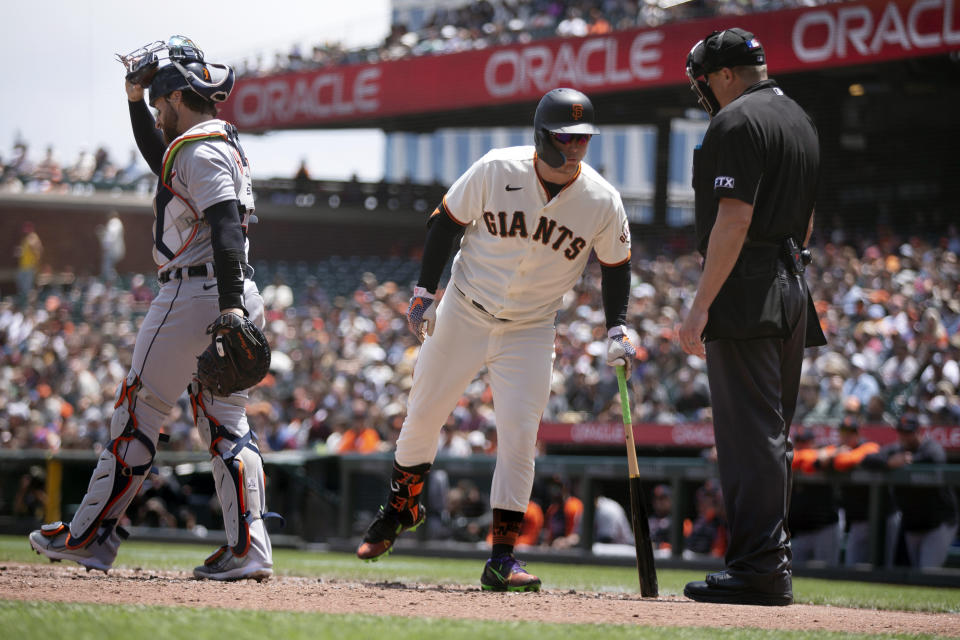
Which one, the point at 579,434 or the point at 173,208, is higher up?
the point at 173,208

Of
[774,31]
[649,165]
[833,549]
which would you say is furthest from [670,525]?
[649,165]

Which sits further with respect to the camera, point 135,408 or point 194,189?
point 135,408

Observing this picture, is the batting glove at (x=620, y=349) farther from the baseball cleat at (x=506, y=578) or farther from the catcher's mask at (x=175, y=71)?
the catcher's mask at (x=175, y=71)

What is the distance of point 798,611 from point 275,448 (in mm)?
11143

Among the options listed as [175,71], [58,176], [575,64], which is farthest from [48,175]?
[175,71]

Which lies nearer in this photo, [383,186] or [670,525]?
[670,525]

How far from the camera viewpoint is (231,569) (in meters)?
4.71

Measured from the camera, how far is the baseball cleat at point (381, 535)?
514 centimetres

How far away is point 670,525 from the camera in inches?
404

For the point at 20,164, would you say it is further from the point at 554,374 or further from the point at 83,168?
the point at 554,374

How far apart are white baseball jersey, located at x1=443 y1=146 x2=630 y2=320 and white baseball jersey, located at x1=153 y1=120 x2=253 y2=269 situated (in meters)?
0.91

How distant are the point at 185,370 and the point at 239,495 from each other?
53 centimetres

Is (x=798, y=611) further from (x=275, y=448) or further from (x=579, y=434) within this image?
(x=275, y=448)

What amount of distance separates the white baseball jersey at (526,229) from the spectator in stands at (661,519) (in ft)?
19.3
